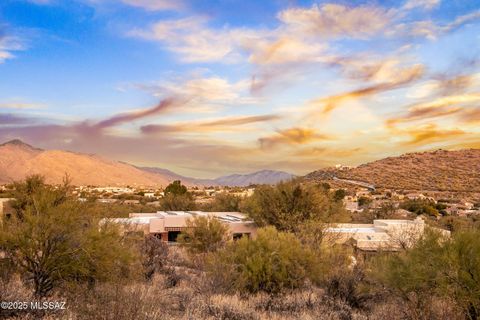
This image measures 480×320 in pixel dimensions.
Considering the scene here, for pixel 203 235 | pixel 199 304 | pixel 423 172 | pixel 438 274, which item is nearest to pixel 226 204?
pixel 203 235

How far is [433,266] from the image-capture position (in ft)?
41.2

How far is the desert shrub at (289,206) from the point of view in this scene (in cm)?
3150

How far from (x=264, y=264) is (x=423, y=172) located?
84.7 m

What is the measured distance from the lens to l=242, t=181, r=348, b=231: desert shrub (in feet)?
103

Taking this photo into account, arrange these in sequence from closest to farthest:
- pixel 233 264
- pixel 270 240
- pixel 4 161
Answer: pixel 233 264 → pixel 270 240 → pixel 4 161

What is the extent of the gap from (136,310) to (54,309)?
2.32m

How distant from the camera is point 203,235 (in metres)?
27.7

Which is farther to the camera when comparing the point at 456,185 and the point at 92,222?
the point at 456,185

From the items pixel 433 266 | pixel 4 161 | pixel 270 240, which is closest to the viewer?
pixel 433 266

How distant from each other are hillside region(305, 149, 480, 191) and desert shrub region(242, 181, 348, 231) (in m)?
55.3

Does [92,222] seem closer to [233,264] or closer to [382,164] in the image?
[233,264]

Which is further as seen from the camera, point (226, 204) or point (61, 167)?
point (61, 167)

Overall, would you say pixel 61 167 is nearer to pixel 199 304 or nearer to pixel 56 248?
pixel 56 248

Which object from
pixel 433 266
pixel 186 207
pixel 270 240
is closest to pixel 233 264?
pixel 270 240
